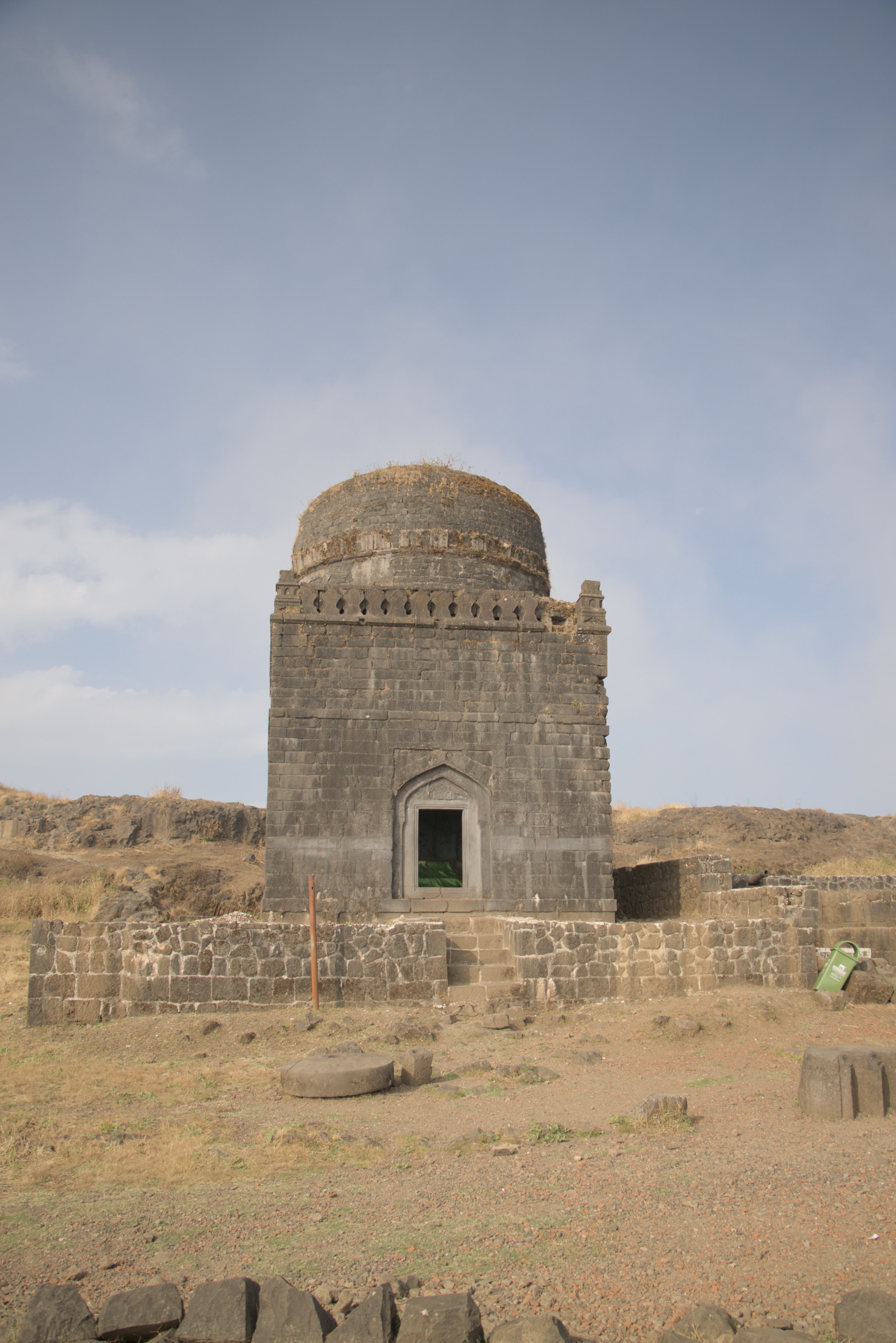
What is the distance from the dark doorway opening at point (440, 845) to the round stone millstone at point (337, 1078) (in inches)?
406

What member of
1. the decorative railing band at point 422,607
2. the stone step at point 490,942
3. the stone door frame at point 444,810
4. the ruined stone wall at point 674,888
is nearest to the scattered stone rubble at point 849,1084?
the stone step at point 490,942

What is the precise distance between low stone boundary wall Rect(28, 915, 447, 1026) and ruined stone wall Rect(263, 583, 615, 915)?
8.39 feet

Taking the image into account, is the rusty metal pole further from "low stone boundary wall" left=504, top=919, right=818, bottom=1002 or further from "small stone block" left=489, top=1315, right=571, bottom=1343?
"small stone block" left=489, top=1315, right=571, bottom=1343

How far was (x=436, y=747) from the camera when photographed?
13.8m

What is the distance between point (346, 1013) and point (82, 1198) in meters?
5.10

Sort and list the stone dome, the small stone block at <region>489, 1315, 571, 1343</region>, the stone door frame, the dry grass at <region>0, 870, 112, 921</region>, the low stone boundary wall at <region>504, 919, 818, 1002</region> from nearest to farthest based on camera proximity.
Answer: the small stone block at <region>489, 1315, 571, 1343</region> → the low stone boundary wall at <region>504, 919, 818, 1002</region> → the stone door frame → the stone dome → the dry grass at <region>0, 870, 112, 921</region>

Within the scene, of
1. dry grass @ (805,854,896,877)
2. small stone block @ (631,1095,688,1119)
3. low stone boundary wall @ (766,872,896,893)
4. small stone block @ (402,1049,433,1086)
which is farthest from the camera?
dry grass @ (805,854,896,877)

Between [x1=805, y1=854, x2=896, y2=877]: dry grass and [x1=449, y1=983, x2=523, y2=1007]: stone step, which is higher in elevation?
[x1=805, y1=854, x2=896, y2=877]: dry grass

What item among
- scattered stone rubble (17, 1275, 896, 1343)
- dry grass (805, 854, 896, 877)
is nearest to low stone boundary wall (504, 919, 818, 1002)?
scattered stone rubble (17, 1275, 896, 1343)

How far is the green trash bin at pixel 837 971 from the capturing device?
10508mm

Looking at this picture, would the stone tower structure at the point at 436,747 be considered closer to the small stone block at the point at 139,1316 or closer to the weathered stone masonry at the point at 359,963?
the weathered stone masonry at the point at 359,963

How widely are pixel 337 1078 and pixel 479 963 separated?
468cm

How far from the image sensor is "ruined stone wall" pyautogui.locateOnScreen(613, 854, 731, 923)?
551 inches

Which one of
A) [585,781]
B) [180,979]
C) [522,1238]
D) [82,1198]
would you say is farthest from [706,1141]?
[585,781]
